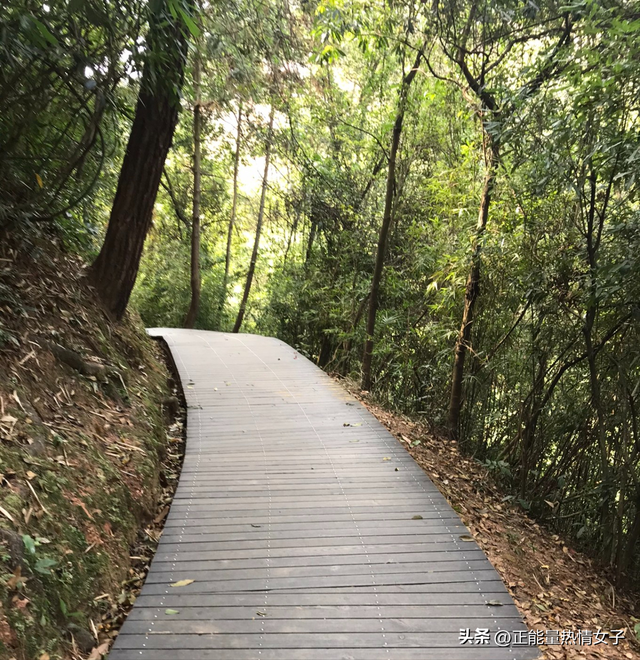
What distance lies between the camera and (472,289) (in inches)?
179

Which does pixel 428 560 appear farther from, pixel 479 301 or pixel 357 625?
pixel 479 301

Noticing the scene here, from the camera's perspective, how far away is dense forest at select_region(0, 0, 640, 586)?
297cm

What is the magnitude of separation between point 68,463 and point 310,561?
4.71 ft

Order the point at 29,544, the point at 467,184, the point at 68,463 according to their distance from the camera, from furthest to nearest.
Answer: the point at 467,184 → the point at 68,463 → the point at 29,544

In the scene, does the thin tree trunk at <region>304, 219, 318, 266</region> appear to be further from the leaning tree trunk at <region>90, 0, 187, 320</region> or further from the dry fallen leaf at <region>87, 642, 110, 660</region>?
the dry fallen leaf at <region>87, 642, 110, 660</region>

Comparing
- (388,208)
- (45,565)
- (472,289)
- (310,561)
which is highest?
(388,208)

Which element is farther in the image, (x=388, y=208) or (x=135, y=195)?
(x=388, y=208)

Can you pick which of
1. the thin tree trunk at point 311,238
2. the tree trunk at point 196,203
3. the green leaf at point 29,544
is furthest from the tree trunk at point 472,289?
the tree trunk at point 196,203

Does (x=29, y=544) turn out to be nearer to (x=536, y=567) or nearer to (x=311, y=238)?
(x=536, y=567)

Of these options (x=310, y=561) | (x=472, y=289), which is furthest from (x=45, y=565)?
(x=472, y=289)

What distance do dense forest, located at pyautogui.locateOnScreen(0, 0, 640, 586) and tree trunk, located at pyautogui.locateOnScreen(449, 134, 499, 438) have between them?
20mm

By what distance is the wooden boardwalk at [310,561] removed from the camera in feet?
7.04

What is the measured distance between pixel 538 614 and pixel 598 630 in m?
0.42

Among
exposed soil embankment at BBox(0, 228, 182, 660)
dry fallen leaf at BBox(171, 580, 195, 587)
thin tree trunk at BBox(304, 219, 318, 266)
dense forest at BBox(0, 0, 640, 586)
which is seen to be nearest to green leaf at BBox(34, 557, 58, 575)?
exposed soil embankment at BBox(0, 228, 182, 660)
